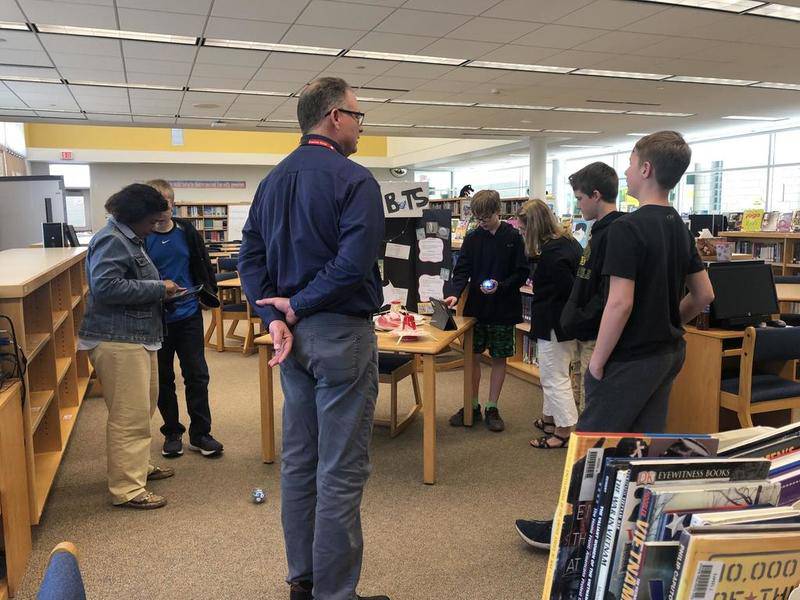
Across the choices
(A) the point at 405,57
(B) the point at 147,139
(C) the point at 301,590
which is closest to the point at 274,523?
(C) the point at 301,590

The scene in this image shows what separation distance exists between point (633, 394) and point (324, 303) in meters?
1.08

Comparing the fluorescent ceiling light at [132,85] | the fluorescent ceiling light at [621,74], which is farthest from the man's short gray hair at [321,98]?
the fluorescent ceiling light at [132,85]

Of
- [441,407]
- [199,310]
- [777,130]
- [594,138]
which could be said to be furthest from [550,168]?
[199,310]

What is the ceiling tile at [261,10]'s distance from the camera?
17.2ft

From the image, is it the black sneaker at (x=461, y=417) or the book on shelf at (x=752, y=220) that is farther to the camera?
the book on shelf at (x=752, y=220)

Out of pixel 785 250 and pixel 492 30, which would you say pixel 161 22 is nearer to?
pixel 492 30

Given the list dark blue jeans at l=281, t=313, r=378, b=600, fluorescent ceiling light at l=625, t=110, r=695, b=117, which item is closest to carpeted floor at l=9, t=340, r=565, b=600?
dark blue jeans at l=281, t=313, r=378, b=600

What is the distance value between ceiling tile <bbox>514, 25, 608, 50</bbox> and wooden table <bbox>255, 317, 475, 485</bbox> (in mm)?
3467

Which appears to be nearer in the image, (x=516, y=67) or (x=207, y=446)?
(x=207, y=446)

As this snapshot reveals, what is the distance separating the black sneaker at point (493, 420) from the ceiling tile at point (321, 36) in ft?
12.8

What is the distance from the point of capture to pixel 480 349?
4.26m

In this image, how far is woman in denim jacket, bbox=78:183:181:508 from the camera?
283 cm

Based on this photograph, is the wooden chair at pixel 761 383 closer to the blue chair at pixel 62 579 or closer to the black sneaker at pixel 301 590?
the black sneaker at pixel 301 590

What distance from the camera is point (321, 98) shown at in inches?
74.5
